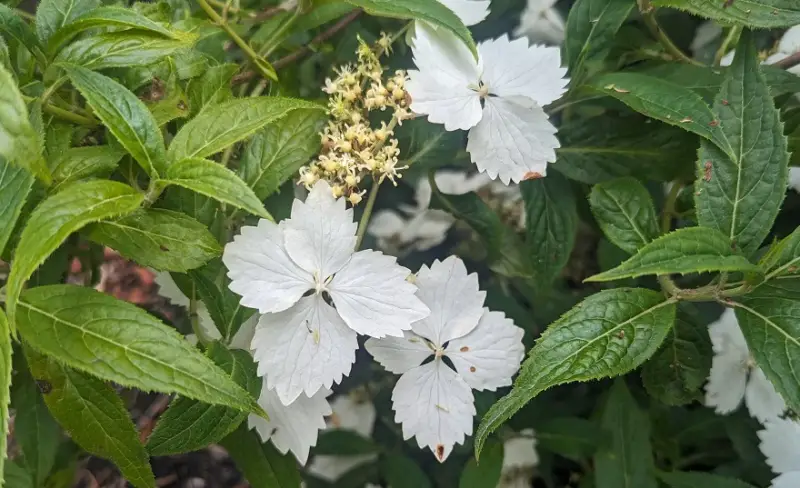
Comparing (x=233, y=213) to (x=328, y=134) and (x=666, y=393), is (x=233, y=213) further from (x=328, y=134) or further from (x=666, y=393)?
(x=666, y=393)

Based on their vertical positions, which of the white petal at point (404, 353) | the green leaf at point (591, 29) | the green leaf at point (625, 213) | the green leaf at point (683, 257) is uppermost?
the green leaf at point (591, 29)

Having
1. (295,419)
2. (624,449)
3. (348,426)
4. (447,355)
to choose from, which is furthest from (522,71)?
(348,426)

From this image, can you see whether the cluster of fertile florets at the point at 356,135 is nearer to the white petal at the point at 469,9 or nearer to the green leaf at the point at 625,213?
the white petal at the point at 469,9

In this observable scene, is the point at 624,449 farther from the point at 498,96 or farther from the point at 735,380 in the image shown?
the point at 498,96

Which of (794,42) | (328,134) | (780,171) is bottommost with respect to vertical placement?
(328,134)

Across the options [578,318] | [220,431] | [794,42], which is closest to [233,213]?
[220,431]

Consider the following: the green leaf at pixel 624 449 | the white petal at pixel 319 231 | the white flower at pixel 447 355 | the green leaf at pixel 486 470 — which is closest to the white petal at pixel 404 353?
the white flower at pixel 447 355

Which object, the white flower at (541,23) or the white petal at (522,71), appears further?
the white flower at (541,23)
